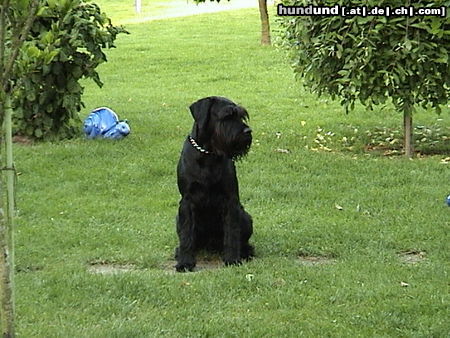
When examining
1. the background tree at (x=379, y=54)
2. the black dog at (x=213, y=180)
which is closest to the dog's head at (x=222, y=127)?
the black dog at (x=213, y=180)

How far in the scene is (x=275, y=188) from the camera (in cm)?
843

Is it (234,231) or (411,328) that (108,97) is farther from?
(411,328)

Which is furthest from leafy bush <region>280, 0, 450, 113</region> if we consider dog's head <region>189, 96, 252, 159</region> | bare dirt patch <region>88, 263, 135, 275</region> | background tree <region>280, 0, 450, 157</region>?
bare dirt patch <region>88, 263, 135, 275</region>

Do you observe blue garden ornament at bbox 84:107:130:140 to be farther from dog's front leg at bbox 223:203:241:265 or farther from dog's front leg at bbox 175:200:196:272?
dog's front leg at bbox 223:203:241:265

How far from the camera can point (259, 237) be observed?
690 cm

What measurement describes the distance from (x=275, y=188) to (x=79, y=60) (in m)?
3.56

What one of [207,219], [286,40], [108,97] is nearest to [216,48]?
[108,97]

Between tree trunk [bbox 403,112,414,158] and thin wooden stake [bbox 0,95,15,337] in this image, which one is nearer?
thin wooden stake [bbox 0,95,15,337]

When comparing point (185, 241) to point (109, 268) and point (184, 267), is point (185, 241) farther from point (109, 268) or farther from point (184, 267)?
point (109, 268)

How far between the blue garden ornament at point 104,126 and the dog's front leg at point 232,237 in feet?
15.8

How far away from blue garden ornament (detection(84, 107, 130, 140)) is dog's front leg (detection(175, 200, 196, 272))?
4703 mm

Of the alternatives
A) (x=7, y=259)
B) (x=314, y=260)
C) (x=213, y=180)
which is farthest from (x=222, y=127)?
(x=7, y=259)

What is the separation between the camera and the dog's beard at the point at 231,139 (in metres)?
5.97

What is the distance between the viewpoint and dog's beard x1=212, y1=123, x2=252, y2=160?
19.6 ft
